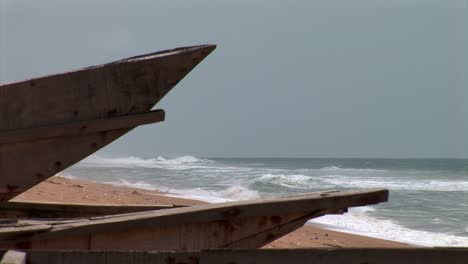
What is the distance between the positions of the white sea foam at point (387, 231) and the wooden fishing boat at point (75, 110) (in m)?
9.09

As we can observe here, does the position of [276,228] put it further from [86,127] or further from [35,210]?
[35,210]

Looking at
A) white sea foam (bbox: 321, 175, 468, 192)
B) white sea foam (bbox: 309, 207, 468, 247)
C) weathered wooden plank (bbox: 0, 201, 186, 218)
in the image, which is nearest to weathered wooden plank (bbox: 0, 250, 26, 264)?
weathered wooden plank (bbox: 0, 201, 186, 218)

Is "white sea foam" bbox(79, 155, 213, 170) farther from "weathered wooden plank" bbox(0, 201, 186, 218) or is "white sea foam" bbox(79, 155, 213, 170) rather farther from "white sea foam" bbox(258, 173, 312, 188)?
"weathered wooden plank" bbox(0, 201, 186, 218)

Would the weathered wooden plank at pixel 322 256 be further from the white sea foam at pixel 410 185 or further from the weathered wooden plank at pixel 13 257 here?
the white sea foam at pixel 410 185

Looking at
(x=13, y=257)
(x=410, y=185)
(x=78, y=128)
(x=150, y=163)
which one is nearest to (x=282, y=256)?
(x=13, y=257)

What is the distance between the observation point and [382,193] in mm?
3340

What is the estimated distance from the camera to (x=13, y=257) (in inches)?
90.6

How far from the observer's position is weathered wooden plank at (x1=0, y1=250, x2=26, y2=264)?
88.1 inches

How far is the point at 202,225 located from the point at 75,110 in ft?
3.97

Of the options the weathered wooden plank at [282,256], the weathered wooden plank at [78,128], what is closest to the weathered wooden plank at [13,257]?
the weathered wooden plank at [282,256]

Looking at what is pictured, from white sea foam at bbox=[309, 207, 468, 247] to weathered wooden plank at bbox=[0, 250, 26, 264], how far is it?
10.5 metres

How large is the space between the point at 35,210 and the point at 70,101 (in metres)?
1.19

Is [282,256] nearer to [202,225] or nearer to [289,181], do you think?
[202,225]

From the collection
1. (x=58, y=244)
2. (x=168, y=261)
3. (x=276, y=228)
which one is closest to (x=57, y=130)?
(x=58, y=244)
